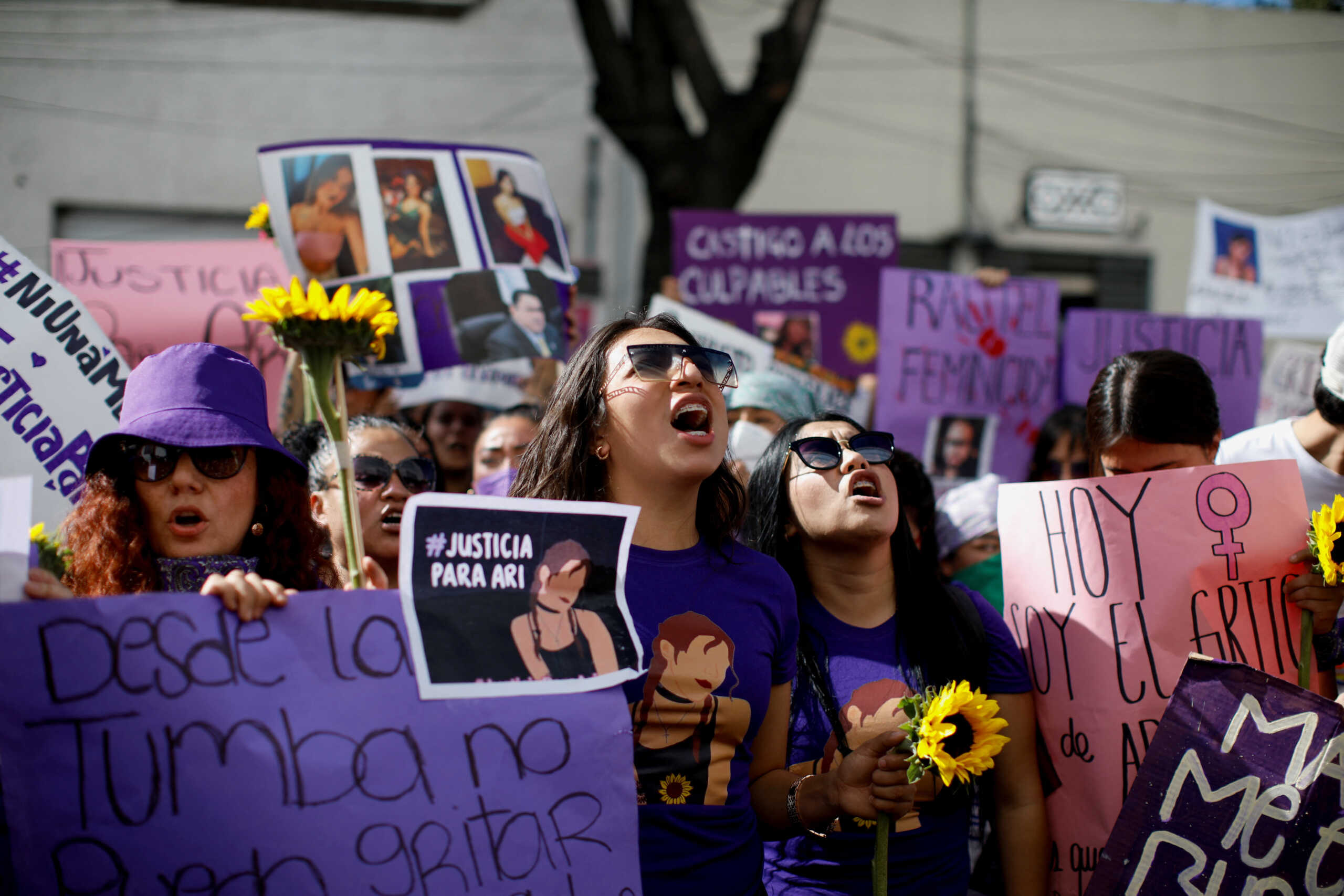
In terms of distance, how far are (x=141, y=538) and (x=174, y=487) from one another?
11 cm

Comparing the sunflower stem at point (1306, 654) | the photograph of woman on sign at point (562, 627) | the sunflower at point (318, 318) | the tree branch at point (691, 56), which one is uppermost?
the tree branch at point (691, 56)

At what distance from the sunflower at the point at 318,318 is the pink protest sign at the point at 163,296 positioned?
→ 7.64ft

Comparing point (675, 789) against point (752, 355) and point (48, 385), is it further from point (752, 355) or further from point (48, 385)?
point (752, 355)

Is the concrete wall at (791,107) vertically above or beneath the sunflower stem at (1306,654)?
above

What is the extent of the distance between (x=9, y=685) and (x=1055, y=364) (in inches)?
177

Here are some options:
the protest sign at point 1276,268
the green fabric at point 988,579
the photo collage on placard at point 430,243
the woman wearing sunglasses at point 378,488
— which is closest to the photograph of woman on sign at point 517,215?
the photo collage on placard at point 430,243

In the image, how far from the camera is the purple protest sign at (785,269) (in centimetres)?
592

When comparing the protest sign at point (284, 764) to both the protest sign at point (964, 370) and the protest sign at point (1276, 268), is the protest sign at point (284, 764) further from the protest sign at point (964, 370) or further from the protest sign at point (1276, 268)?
the protest sign at point (1276, 268)

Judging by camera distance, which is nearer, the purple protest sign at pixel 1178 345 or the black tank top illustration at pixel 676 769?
the black tank top illustration at pixel 676 769

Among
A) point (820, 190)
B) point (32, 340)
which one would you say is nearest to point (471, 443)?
→ point (32, 340)

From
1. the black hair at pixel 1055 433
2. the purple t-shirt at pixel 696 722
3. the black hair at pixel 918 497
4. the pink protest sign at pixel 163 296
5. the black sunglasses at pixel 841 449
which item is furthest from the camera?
the pink protest sign at pixel 163 296

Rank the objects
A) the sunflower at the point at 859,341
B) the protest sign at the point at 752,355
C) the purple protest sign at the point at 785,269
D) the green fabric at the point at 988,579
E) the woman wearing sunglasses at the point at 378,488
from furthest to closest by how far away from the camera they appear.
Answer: the sunflower at the point at 859,341
the purple protest sign at the point at 785,269
the protest sign at the point at 752,355
the green fabric at the point at 988,579
the woman wearing sunglasses at the point at 378,488

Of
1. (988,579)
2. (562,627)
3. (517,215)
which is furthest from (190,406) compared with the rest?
(988,579)

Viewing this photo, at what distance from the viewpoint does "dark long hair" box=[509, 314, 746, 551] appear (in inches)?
85.4
